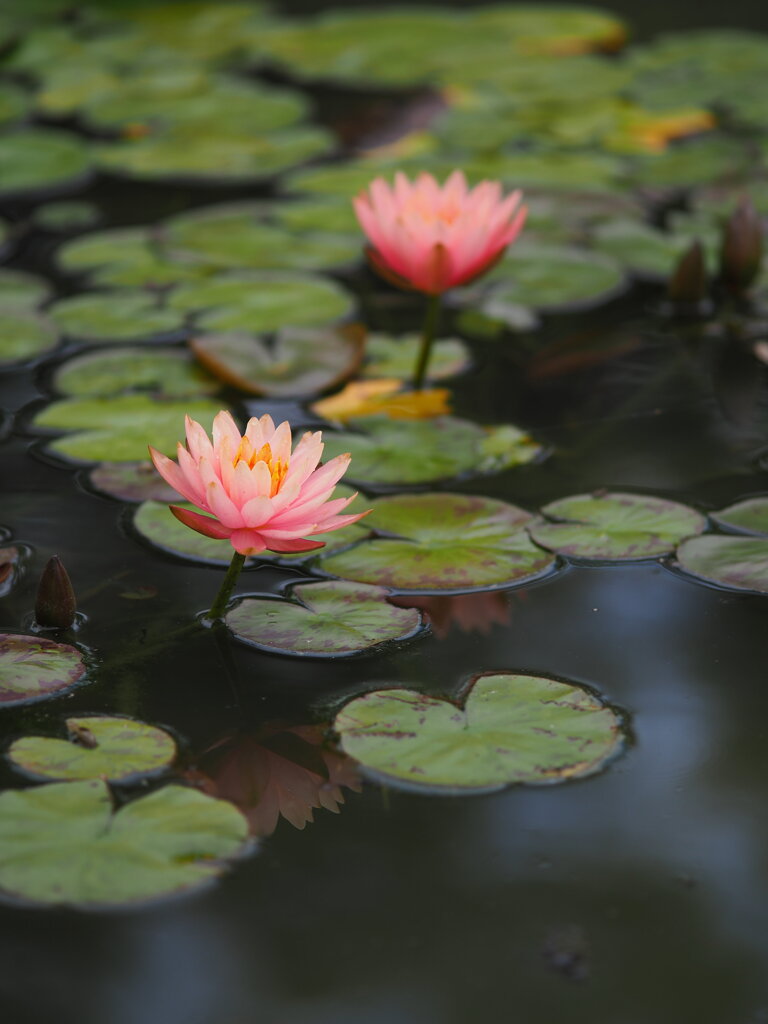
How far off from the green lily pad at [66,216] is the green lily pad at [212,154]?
265 millimetres

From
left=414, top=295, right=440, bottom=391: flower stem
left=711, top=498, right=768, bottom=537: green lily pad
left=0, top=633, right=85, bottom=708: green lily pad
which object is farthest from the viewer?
left=414, top=295, right=440, bottom=391: flower stem

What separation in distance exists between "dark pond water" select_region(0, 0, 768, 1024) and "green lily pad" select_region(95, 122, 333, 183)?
156 centimetres

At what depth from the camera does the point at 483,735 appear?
1.34 meters

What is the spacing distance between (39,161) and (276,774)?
2.51 meters

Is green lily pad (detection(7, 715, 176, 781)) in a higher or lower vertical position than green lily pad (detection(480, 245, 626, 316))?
lower

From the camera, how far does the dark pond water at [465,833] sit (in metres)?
1.08

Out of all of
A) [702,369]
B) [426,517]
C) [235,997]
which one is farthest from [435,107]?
[235,997]

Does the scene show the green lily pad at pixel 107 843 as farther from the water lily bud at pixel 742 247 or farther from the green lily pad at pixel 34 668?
the water lily bud at pixel 742 247

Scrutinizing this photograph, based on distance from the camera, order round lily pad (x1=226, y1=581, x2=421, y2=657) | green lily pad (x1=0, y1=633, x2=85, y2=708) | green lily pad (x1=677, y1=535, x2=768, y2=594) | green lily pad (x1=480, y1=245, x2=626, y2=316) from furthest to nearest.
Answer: green lily pad (x1=480, y1=245, x2=626, y2=316) < green lily pad (x1=677, y1=535, x2=768, y2=594) < round lily pad (x1=226, y1=581, x2=421, y2=657) < green lily pad (x1=0, y1=633, x2=85, y2=708)

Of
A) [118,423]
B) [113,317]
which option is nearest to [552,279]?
[113,317]

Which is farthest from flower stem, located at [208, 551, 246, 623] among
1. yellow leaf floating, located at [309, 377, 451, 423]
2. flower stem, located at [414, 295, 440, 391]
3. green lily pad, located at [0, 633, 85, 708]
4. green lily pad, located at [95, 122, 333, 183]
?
green lily pad, located at [95, 122, 333, 183]

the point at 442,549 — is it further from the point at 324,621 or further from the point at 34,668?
the point at 34,668

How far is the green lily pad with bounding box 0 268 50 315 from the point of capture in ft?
8.27

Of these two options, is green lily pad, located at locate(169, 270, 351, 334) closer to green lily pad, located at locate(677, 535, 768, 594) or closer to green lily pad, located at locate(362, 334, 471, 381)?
green lily pad, located at locate(362, 334, 471, 381)
